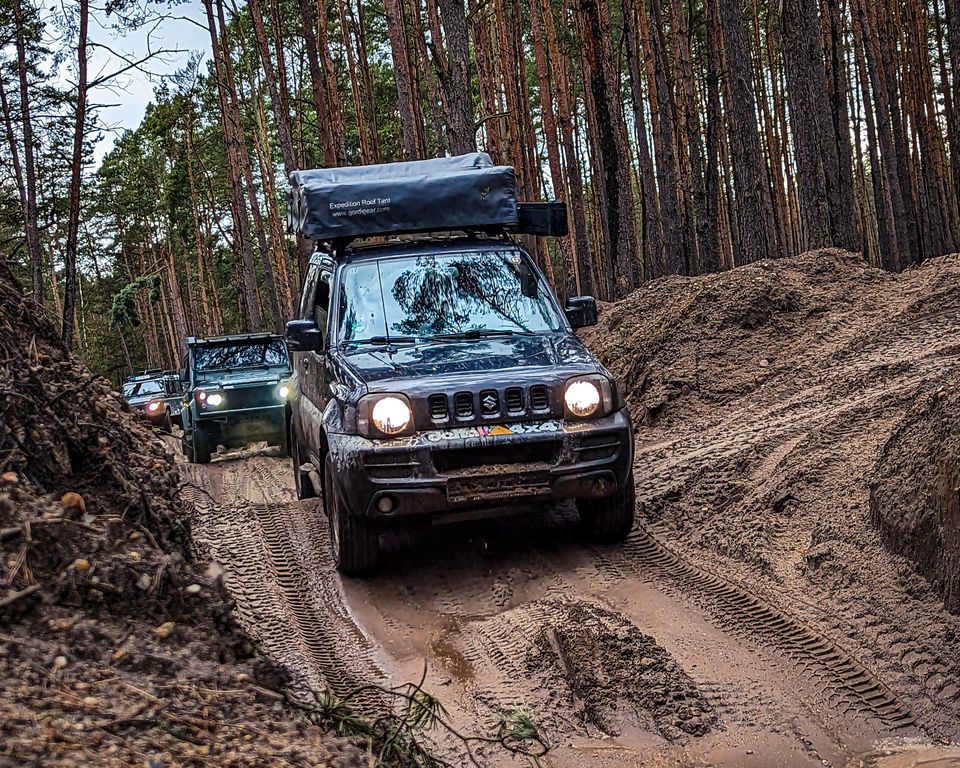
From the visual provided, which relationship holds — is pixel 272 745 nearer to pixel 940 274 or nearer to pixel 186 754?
pixel 186 754

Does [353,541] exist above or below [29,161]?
below

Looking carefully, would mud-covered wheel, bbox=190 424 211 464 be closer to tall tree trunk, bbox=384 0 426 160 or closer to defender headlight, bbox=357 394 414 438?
tall tree trunk, bbox=384 0 426 160

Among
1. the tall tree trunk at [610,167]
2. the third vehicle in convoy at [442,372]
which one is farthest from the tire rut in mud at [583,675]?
the tall tree trunk at [610,167]

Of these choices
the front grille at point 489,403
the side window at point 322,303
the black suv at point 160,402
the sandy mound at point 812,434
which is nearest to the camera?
the sandy mound at point 812,434

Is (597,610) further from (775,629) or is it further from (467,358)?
(467,358)

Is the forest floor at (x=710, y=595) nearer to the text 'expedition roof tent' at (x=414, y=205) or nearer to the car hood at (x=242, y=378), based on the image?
the text 'expedition roof tent' at (x=414, y=205)

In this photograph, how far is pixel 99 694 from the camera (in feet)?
9.37

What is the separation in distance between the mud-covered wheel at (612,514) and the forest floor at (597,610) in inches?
5.1

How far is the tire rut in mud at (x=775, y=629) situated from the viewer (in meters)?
4.36

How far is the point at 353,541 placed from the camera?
6.39 meters

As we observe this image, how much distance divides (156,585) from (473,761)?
143 cm

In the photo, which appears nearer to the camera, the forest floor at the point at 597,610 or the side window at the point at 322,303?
the forest floor at the point at 597,610

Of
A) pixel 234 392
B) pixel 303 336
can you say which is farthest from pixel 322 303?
pixel 234 392

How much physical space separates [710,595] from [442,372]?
219cm
